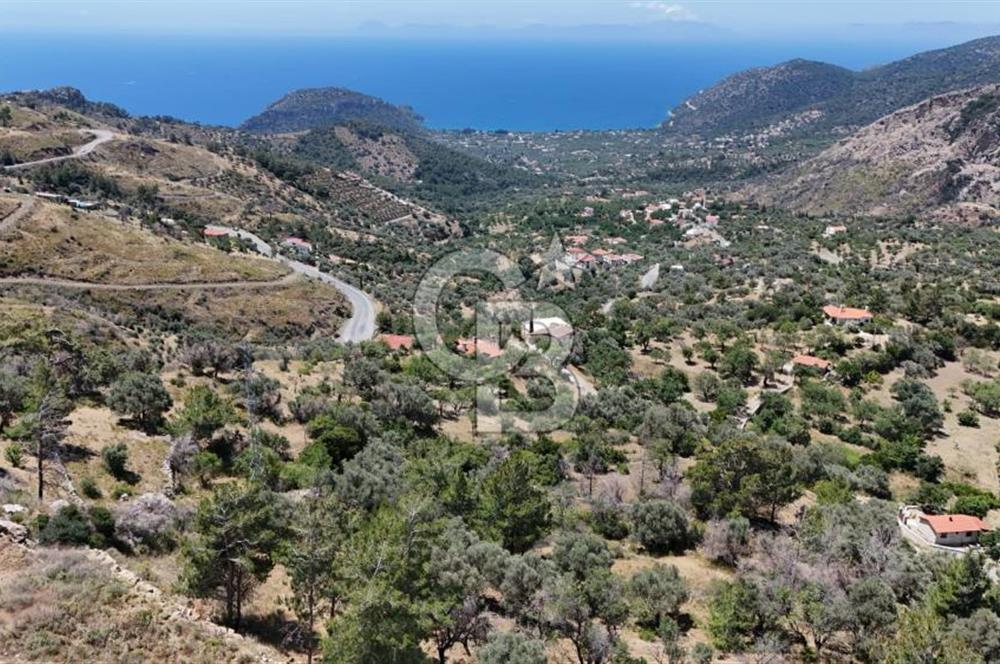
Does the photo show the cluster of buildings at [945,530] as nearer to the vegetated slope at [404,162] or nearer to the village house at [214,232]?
the village house at [214,232]

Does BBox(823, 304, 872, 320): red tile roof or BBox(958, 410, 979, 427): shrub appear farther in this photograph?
BBox(823, 304, 872, 320): red tile roof

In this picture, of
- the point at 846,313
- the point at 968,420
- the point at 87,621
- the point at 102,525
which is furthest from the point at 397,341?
the point at 87,621

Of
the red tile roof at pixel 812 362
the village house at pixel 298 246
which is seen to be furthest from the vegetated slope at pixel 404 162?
the red tile roof at pixel 812 362

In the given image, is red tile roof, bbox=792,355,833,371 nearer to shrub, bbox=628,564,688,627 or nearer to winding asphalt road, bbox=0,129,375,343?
winding asphalt road, bbox=0,129,375,343

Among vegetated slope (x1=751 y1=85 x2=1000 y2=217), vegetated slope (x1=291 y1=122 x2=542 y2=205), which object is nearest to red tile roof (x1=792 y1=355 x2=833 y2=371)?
vegetated slope (x1=751 y1=85 x2=1000 y2=217)

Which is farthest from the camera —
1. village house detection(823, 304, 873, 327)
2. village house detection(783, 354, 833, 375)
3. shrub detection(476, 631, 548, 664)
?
village house detection(823, 304, 873, 327)

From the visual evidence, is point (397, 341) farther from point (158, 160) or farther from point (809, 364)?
point (158, 160)
